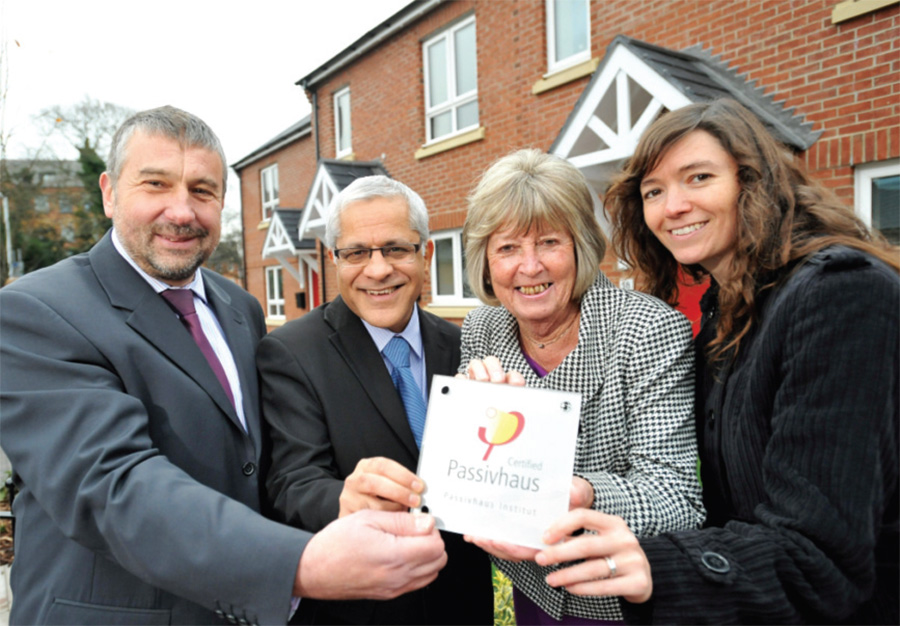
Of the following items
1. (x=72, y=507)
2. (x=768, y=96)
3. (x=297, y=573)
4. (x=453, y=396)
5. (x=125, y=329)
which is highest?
(x=768, y=96)

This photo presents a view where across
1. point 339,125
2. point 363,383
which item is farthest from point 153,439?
point 339,125

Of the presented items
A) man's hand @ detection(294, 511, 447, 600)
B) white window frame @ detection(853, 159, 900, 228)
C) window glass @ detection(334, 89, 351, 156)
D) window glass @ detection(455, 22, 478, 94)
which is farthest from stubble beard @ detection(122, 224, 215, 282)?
window glass @ detection(334, 89, 351, 156)

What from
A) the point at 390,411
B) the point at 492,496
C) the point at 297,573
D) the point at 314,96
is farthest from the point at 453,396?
the point at 314,96

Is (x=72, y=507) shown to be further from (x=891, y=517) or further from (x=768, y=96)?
(x=768, y=96)

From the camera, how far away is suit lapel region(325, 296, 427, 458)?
196 cm

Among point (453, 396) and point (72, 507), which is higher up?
point (453, 396)

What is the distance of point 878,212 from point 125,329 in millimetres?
5614

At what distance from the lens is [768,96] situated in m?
5.27

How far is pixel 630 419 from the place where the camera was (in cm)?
170

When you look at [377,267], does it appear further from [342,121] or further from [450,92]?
[342,121]

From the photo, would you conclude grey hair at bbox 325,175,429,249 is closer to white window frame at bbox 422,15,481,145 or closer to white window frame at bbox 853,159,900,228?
white window frame at bbox 853,159,900,228

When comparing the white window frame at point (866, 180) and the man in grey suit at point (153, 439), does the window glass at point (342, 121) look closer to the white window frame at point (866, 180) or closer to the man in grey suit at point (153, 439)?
the white window frame at point (866, 180)

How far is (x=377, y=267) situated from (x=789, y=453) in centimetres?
142

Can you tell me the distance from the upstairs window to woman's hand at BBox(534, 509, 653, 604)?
15.3 feet
